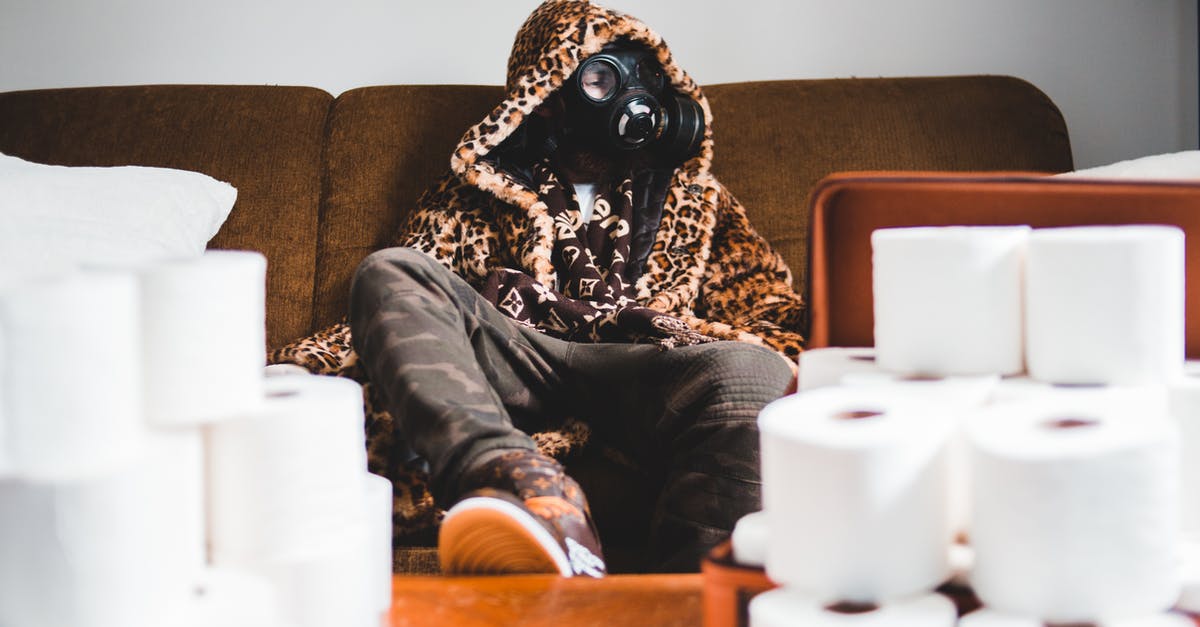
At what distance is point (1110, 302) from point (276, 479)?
1.81 ft

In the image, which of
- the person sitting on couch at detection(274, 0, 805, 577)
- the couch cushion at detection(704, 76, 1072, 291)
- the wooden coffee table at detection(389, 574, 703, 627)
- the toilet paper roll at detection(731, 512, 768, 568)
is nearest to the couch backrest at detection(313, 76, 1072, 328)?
the couch cushion at detection(704, 76, 1072, 291)

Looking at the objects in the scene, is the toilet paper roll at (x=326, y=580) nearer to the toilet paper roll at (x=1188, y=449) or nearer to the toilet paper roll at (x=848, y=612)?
the toilet paper roll at (x=848, y=612)

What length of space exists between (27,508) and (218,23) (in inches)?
75.2

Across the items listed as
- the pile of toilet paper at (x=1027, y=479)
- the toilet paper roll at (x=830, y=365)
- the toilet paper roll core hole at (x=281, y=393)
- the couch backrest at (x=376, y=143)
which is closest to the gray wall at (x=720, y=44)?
the couch backrest at (x=376, y=143)

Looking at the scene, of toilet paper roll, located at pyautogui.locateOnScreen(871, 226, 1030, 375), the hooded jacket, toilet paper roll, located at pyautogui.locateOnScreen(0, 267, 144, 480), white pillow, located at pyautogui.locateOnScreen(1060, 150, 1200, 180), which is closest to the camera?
toilet paper roll, located at pyautogui.locateOnScreen(0, 267, 144, 480)

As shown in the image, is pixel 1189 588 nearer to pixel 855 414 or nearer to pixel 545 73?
pixel 855 414

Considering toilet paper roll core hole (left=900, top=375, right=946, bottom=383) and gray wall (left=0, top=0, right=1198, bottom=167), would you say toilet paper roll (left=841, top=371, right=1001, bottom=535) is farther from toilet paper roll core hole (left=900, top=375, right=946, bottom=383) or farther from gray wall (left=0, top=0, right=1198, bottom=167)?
gray wall (left=0, top=0, right=1198, bottom=167)

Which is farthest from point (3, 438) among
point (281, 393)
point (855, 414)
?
point (855, 414)

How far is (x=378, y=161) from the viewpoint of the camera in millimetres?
1843

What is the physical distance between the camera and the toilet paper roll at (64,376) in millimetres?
497

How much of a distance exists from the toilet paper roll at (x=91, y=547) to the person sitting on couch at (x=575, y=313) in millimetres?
291

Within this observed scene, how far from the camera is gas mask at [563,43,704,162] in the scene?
1.65 m

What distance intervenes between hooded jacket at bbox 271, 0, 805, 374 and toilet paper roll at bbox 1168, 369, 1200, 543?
2.73 ft

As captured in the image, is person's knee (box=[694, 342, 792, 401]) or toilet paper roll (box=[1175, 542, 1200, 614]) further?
person's knee (box=[694, 342, 792, 401])
